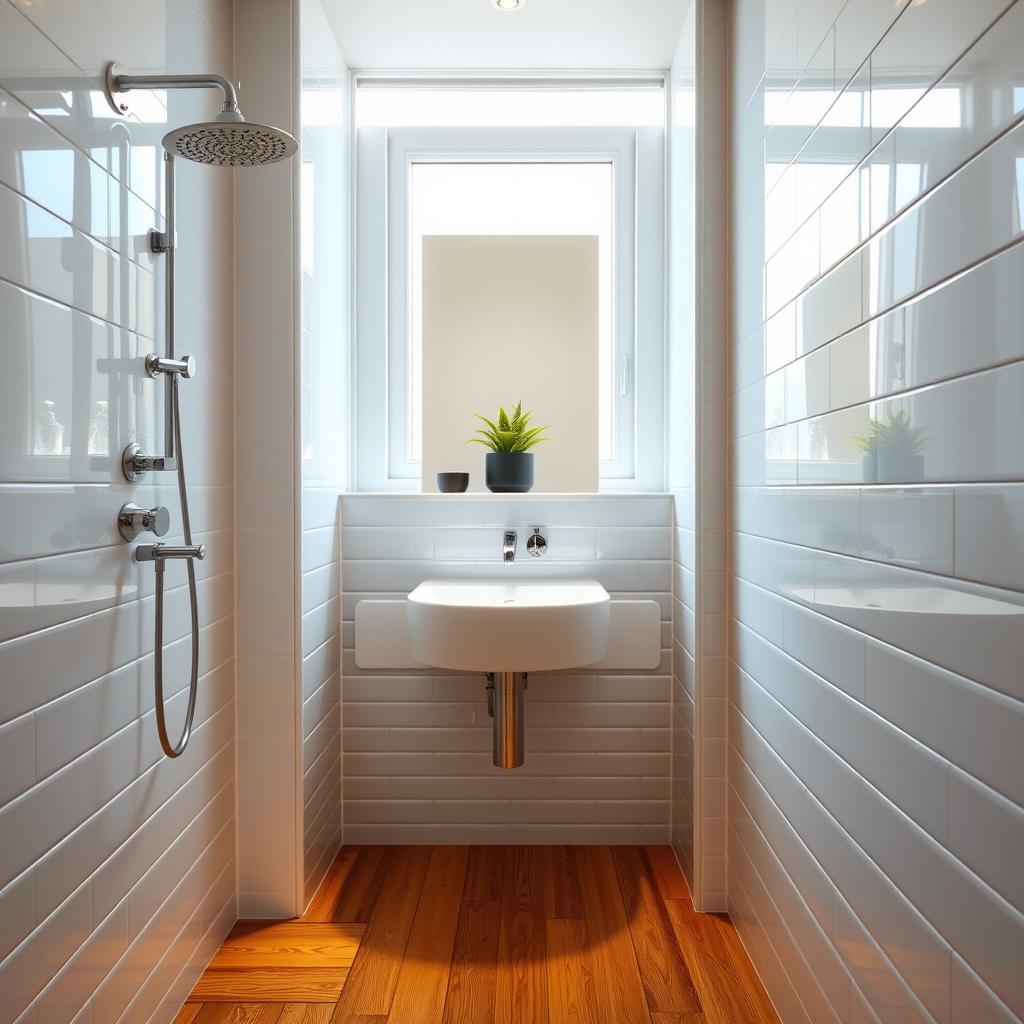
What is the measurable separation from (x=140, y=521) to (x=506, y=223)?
165 cm

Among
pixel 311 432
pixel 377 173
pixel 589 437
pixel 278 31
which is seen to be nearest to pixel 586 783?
pixel 589 437

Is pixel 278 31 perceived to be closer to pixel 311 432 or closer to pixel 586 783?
pixel 311 432

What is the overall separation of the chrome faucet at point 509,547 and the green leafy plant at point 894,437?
1.25m

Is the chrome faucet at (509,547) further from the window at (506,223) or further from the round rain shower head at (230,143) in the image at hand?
the round rain shower head at (230,143)

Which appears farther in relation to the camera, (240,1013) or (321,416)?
(321,416)

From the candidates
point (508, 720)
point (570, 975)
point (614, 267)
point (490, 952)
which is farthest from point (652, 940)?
point (614, 267)

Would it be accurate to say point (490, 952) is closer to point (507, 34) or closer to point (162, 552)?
point (162, 552)

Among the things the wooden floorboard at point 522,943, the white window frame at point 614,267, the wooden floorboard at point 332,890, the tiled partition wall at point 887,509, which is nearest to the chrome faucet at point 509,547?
the white window frame at point 614,267

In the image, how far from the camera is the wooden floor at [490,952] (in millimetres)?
1699

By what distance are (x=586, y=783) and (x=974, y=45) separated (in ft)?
6.85

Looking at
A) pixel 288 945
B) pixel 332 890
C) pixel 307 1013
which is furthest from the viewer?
pixel 332 890

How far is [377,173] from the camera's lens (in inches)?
102

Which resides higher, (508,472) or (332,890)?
(508,472)

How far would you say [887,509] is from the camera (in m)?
1.12
